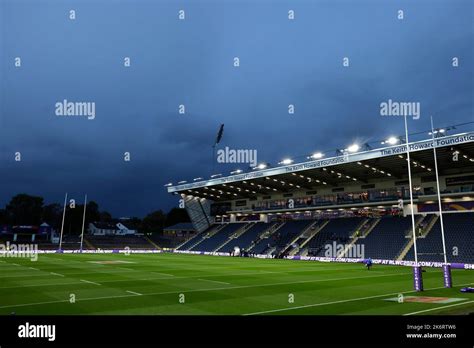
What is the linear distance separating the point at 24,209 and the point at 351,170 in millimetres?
114765

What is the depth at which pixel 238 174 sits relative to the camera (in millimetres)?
61812

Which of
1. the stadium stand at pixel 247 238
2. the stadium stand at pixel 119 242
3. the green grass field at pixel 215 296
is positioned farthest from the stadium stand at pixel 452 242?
the stadium stand at pixel 119 242

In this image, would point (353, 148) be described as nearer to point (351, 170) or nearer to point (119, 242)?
point (351, 170)

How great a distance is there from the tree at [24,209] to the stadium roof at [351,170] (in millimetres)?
76626

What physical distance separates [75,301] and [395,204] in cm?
4527

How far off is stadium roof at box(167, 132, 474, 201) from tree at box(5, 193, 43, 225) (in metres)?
76.6

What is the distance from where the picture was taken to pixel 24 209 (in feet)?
413

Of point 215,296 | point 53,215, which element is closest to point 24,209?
point 53,215

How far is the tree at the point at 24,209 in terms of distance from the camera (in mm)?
123312

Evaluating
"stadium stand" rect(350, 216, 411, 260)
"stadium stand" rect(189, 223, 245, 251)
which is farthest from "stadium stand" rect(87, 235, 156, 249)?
"stadium stand" rect(350, 216, 411, 260)

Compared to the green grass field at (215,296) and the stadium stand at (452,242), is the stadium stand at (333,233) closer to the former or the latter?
the stadium stand at (452,242)

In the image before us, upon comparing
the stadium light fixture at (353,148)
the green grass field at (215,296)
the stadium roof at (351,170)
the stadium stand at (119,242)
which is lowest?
the green grass field at (215,296)

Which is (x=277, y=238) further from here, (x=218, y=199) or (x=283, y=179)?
(x=218, y=199)

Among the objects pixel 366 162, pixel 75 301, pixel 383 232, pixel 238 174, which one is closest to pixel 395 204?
pixel 383 232
